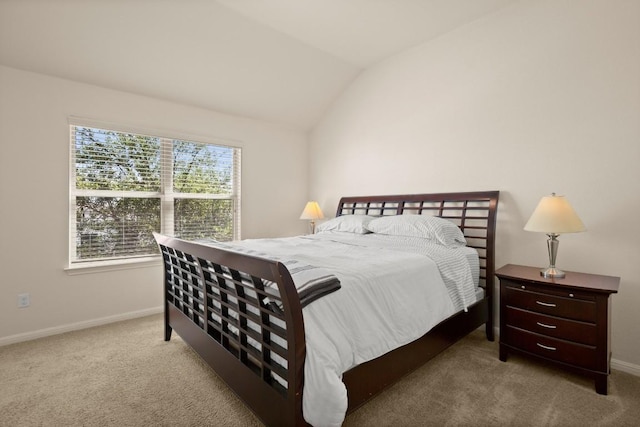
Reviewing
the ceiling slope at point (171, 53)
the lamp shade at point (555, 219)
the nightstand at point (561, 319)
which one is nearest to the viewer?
the nightstand at point (561, 319)

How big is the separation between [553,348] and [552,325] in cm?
15

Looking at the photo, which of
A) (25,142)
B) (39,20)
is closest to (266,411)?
(25,142)

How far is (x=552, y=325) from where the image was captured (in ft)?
6.95

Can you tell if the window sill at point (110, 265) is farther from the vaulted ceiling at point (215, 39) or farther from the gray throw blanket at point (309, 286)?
the gray throw blanket at point (309, 286)

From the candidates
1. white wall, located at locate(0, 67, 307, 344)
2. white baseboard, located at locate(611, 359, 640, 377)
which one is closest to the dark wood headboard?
white baseboard, located at locate(611, 359, 640, 377)

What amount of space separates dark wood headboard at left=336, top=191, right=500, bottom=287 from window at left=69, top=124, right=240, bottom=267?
6.36 ft

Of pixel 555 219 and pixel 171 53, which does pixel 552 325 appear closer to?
pixel 555 219

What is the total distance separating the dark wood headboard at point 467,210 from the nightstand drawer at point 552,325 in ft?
1.73

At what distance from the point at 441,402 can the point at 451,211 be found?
1.91 meters

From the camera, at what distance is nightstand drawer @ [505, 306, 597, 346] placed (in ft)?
6.52

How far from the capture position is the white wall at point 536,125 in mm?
2273

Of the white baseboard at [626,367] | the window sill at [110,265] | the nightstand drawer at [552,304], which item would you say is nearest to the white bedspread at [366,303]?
the nightstand drawer at [552,304]

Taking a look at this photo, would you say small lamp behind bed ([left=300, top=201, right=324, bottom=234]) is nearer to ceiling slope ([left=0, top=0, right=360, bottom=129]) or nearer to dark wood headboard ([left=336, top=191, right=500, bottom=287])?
dark wood headboard ([left=336, top=191, right=500, bottom=287])

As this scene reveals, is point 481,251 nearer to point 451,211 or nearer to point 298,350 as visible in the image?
point 451,211
